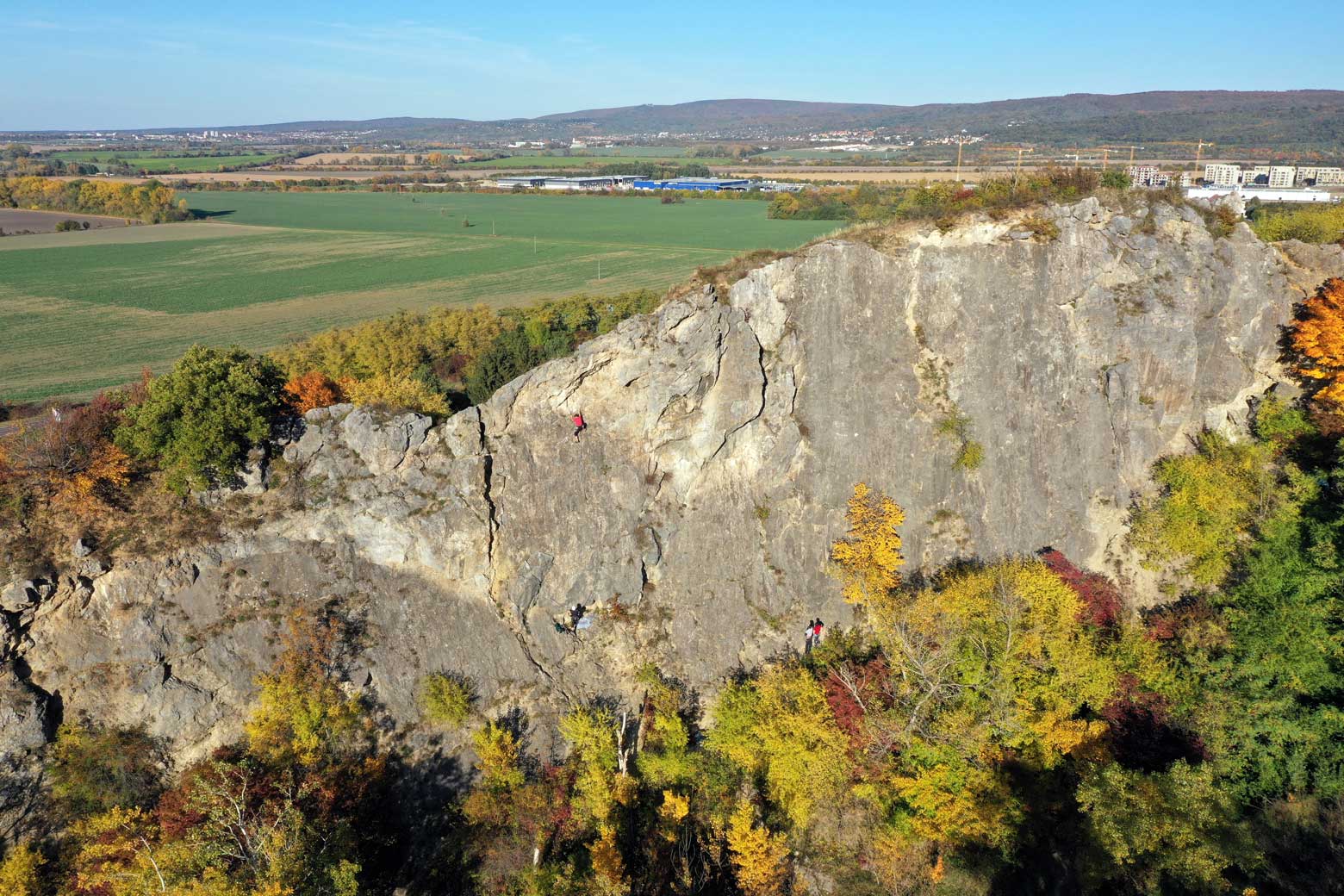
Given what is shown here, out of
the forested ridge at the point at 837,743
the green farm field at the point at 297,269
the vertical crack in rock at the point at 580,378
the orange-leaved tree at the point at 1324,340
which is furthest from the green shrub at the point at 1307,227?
the green farm field at the point at 297,269

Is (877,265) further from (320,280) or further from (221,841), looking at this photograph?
(320,280)

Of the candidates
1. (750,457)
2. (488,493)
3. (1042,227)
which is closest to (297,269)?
(488,493)

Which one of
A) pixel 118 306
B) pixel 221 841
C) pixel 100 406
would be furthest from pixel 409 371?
pixel 118 306

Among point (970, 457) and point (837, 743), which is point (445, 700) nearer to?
point (837, 743)

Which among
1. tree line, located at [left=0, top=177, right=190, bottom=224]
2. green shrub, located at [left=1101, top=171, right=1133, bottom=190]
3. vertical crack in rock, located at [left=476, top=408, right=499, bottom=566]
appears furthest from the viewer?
tree line, located at [left=0, top=177, right=190, bottom=224]

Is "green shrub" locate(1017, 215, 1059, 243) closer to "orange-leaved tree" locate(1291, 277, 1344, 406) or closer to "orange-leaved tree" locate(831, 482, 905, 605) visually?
"orange-leaved tree" locate(1291, 277, 1344, 406)

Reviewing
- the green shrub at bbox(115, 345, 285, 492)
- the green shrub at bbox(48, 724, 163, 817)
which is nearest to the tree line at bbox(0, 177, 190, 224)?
the green shrub at bbox(115, 345, 285, 492)

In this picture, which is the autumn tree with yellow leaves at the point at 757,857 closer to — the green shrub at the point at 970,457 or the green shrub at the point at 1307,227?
the green shrub at the point at 970,457
